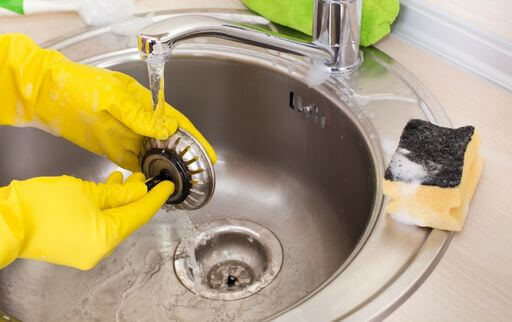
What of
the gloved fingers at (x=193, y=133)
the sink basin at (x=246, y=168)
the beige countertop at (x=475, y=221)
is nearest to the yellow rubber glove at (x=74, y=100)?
the gloved fingers at (x=193, y=133)

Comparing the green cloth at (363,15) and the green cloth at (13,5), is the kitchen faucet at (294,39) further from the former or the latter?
the green cloth at (13,5)

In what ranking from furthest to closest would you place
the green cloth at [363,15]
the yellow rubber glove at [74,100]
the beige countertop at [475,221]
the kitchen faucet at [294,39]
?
the green cloth at [363,15] → the yellow rubber glove at [74,100] → the kitchen faucet at [294,39] → the beige countertop at [475,221]

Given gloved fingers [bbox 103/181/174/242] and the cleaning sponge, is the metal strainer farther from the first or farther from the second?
the cleaning sponge

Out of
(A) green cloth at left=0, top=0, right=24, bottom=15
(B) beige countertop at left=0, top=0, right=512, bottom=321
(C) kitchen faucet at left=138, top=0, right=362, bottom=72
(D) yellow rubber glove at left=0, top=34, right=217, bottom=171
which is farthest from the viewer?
(A) green cloth at left=0, top=0, right=24, bottom=15

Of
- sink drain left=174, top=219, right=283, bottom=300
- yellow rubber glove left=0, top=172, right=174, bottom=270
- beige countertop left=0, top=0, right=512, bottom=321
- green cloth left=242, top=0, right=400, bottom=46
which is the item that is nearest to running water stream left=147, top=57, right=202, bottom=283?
sink drain left=174, top=219, right=283, bottom=300

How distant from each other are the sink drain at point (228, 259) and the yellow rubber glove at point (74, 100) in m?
0.22

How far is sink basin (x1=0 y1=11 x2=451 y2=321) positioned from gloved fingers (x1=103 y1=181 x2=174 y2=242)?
193 millimetres

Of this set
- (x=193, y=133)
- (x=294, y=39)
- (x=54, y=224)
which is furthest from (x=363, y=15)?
(x=54, y=224)

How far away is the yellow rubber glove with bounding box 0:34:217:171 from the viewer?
2.85ft

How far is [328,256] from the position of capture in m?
1.00

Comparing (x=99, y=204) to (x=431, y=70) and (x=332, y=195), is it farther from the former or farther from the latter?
(x=431, y=70)

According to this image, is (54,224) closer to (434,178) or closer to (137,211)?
(137,211)

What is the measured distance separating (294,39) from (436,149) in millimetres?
266

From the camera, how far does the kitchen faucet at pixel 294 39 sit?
30.0 inches
